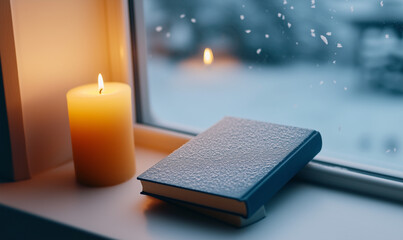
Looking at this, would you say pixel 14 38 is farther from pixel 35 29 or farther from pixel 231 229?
pixel 231 229

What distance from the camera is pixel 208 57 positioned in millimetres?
880

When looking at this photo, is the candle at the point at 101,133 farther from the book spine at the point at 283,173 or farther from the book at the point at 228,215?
the book spine at the point at 283,173

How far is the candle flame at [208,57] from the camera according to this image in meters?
0.87

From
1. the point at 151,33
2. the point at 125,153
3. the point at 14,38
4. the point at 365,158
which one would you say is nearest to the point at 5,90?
the point at 14,38

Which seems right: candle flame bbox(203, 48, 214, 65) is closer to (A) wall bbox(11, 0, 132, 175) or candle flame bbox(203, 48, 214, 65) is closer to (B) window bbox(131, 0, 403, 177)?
(B) window bbox(131, 0, 403, 177)

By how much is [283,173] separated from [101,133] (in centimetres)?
27

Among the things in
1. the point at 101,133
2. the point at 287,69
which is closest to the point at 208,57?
the point at 287,69

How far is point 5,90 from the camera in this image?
0.72 metres

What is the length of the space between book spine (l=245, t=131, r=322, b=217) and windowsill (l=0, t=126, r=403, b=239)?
4 centimetres

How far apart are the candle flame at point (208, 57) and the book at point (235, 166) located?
14 cm

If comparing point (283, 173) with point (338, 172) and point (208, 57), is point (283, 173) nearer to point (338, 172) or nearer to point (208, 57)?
point (338, 172)

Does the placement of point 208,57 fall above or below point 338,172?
above

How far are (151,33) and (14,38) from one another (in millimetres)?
280

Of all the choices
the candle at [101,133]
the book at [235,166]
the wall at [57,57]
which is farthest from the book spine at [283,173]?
the wall at [57,57]
